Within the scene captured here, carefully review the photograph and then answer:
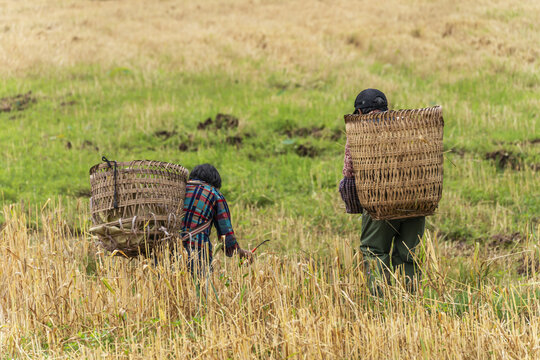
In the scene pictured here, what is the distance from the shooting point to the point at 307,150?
35.4 feet

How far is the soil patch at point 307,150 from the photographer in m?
10.8

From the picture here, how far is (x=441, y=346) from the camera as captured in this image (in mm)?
3764

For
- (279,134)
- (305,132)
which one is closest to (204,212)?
(279,134)

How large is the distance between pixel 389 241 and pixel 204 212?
160 centimetres

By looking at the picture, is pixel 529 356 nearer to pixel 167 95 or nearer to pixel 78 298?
pixel 78 298

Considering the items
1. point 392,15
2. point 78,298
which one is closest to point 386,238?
point 78,298

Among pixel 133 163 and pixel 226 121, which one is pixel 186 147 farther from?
pixel 133 163

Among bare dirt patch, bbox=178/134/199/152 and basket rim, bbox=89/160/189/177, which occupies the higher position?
basket rim, bbox=89/160/189/177

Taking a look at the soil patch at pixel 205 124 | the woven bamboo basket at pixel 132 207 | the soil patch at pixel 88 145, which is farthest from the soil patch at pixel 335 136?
the woven bamboo basket at pixel 132 207

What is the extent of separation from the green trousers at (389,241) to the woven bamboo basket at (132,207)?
5.41 feet

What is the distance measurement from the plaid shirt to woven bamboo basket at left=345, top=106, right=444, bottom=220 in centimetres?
130

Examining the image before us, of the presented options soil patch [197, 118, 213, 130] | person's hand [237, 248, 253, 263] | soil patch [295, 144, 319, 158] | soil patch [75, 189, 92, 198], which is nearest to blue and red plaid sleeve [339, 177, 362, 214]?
person's hand [237, 248, 253, 263]

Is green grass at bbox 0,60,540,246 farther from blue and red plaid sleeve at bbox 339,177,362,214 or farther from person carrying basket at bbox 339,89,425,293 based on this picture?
blue and red plaid sleeve at bbox 339,177,362,214

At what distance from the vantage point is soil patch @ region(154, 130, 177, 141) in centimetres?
1144
